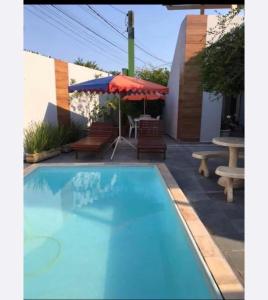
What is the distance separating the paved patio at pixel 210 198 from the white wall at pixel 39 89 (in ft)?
5.39

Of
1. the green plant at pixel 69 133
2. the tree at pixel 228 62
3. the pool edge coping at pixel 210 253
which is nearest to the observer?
the pool edge coping at pixel 210 253

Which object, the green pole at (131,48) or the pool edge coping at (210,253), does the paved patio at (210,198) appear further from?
the green pole at (131,48)

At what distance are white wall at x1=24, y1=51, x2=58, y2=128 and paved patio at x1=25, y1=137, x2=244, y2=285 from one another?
164cm

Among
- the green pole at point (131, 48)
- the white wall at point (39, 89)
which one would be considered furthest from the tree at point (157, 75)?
the white wall at point (39, 89)

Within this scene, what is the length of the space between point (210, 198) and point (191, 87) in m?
7.11

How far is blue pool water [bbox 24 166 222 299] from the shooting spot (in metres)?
2.76

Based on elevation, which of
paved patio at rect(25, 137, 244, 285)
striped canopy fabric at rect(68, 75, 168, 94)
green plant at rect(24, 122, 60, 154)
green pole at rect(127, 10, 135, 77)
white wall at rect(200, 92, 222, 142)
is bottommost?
paved patio at rect(25, 137, 244, 285)

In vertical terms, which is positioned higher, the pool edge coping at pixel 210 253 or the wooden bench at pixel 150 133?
the wooden bench at pixel 150 133

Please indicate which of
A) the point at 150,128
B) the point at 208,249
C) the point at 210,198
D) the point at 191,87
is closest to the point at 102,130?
the point at 150,128

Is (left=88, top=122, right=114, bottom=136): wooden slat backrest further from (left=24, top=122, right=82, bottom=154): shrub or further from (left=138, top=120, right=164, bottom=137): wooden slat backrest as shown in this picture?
(left=138, top=120, right=164, bottom=137): wooden slat backrest

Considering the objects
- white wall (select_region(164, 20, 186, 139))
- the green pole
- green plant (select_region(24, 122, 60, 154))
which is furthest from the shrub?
the green pole

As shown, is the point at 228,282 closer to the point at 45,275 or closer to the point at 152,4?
the point at 45,275

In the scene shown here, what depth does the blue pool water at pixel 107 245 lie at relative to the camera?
2756 mm

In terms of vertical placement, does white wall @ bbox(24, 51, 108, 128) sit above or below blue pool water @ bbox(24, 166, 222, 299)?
above
